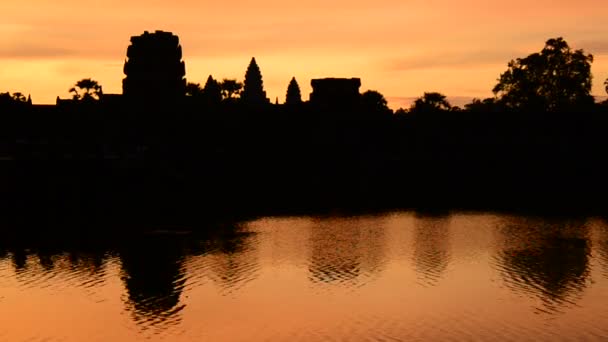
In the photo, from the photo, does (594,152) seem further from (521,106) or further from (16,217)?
(16,217)

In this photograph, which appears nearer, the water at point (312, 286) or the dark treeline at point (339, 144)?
the water at point (312, 286)

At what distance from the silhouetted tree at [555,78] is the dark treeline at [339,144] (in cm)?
20

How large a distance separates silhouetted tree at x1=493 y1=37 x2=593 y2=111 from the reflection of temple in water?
87.1m

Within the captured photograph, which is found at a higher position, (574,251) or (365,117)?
(365,117)

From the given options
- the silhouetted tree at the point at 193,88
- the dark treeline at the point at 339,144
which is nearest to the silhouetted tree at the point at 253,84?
the silhouetted tree at the point at 193,88

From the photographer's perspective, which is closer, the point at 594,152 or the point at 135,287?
the point at 135,287

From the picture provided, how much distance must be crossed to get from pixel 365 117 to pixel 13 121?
150ft

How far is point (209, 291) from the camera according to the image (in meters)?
49.6

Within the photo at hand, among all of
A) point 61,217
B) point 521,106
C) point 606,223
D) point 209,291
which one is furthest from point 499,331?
point 521,106

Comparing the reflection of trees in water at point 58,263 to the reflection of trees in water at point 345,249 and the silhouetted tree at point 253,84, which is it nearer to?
the reflection of trees in water at point 345,249

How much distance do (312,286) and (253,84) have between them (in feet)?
398

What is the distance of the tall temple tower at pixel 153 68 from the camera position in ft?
460

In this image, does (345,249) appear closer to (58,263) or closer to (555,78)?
(58,263)

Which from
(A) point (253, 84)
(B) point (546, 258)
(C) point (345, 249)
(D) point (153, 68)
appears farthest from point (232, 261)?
(A) point (253, 84)
